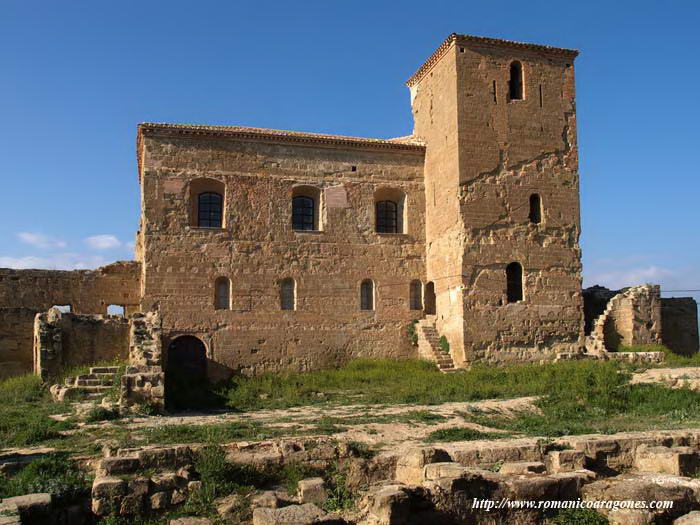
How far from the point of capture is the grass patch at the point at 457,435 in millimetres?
12430

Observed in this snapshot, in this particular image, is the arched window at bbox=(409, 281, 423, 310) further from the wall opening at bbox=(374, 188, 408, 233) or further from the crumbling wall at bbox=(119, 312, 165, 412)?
the crumbling wall at bbox=(119, 312, 165, 412)

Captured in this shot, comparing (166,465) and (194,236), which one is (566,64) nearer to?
(194,236)

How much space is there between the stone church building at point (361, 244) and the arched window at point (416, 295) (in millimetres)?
69

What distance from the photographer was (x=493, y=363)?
2184cm

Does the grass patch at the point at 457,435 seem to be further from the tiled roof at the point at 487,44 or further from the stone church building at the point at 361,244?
the tiled roof at the point at 487,44

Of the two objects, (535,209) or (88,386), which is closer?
(88,386)

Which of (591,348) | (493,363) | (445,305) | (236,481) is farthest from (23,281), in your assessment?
(591,348)

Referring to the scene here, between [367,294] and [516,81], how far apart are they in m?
8.76

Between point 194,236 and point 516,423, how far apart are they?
484 inches

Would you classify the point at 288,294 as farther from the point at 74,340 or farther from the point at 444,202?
the point at 74,340

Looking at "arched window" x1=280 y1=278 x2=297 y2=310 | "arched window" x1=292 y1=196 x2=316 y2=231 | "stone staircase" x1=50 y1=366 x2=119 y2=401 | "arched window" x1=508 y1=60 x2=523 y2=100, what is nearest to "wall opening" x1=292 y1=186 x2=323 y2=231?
"arched window" x1=292 y1=196 x2=316 y2=231

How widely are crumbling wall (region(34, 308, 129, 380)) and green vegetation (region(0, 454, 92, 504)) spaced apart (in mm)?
10011

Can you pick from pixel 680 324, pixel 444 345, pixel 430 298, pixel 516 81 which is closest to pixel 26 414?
pixel 444 345

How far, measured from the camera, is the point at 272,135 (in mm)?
23109
